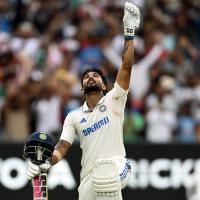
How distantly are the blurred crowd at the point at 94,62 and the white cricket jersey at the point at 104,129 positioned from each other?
16.5 feet

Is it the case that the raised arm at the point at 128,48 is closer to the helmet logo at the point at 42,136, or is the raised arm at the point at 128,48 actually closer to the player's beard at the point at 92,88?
the player's beard at the point at 92,88

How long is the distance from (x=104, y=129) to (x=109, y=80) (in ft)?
22.1

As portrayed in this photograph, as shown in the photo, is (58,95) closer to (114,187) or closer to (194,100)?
(194,100)

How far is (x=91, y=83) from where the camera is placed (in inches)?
342

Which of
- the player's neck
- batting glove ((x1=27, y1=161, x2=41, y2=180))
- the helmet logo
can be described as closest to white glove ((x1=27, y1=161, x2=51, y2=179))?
batting glove ((x1=27, y1=161, x2=41, y2=180))

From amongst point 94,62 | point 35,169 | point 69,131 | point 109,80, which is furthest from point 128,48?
point 94,62

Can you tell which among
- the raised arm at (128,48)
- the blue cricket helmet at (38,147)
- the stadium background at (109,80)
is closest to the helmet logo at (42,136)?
the blue cricket helmet at (38,147)

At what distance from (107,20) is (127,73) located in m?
8.06

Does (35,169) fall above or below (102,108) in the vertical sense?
below

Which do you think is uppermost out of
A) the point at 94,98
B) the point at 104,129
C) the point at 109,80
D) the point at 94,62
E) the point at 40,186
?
the point at 94,62

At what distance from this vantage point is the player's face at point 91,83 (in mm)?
8680

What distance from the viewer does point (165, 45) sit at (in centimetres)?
1636

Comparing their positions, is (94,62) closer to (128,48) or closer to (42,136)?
(128,48)

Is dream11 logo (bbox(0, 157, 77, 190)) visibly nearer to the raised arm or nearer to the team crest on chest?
the team crest on chest
